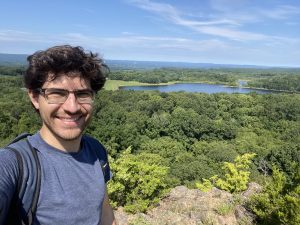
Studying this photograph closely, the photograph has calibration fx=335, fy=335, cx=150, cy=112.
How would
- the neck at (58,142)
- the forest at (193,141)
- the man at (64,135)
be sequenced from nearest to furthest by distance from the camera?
the man at (64,135), the neck at (58,142), the forest at (193,141)

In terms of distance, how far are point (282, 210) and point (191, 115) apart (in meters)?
43.0

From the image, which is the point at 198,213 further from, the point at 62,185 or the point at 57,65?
→ the point at 57,65

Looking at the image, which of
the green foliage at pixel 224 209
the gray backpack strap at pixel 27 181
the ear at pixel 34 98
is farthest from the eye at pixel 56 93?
the green foliage at pixel 224 209

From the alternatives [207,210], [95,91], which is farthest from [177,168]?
[95,91]

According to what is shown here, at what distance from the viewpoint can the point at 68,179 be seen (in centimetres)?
194

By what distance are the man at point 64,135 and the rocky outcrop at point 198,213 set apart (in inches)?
186

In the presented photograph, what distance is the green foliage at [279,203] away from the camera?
573 cm

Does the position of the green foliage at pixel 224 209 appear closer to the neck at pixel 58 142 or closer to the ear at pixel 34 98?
the neck at pixel 58 142

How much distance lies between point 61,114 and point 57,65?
292mm

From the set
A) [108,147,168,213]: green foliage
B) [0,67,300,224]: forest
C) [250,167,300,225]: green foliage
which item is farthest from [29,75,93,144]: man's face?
[108,147,168,213]: green foliage

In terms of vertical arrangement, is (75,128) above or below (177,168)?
above

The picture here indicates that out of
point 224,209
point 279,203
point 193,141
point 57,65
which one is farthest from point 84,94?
point 193,141

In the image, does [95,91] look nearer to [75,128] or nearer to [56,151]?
[75,128]

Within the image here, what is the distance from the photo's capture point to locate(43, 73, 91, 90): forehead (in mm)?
1996
